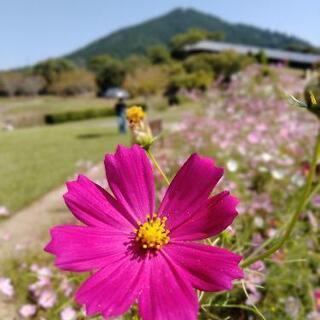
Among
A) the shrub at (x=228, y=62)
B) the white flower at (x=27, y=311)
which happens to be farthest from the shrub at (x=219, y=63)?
the white flower at (x=27, y=311)

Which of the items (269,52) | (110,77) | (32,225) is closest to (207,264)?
(32,225)

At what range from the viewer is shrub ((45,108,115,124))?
31.3 m

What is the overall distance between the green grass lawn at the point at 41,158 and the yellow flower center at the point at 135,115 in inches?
201

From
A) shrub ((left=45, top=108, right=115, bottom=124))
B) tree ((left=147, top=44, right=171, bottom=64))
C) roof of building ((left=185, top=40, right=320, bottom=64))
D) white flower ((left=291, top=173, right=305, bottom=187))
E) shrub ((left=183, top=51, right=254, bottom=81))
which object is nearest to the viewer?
white flower ((left=291, top=173, right=305, bottom=187))

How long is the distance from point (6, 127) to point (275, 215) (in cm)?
2127

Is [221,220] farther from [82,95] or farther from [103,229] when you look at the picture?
[82,95]

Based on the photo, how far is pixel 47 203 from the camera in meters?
6.59

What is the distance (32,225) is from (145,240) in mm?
4798

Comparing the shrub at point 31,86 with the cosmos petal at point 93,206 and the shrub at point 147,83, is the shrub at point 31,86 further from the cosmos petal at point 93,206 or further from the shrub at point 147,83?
the cosmos petal at point 93,206

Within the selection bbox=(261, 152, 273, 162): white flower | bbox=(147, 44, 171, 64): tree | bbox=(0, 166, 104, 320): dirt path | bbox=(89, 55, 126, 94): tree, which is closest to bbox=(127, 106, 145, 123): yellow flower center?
bbox=(0, 166, 104, 320): dirt path

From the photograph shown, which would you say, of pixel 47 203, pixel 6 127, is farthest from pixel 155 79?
pixel 47 203

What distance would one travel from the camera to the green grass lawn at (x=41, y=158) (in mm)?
7426

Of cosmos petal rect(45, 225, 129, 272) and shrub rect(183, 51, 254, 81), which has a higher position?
cosmos petal rect(45, 225, 129, 272)

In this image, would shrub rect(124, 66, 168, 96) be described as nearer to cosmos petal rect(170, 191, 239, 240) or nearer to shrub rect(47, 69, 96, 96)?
shrub rect(47, 69, 96, 96)
